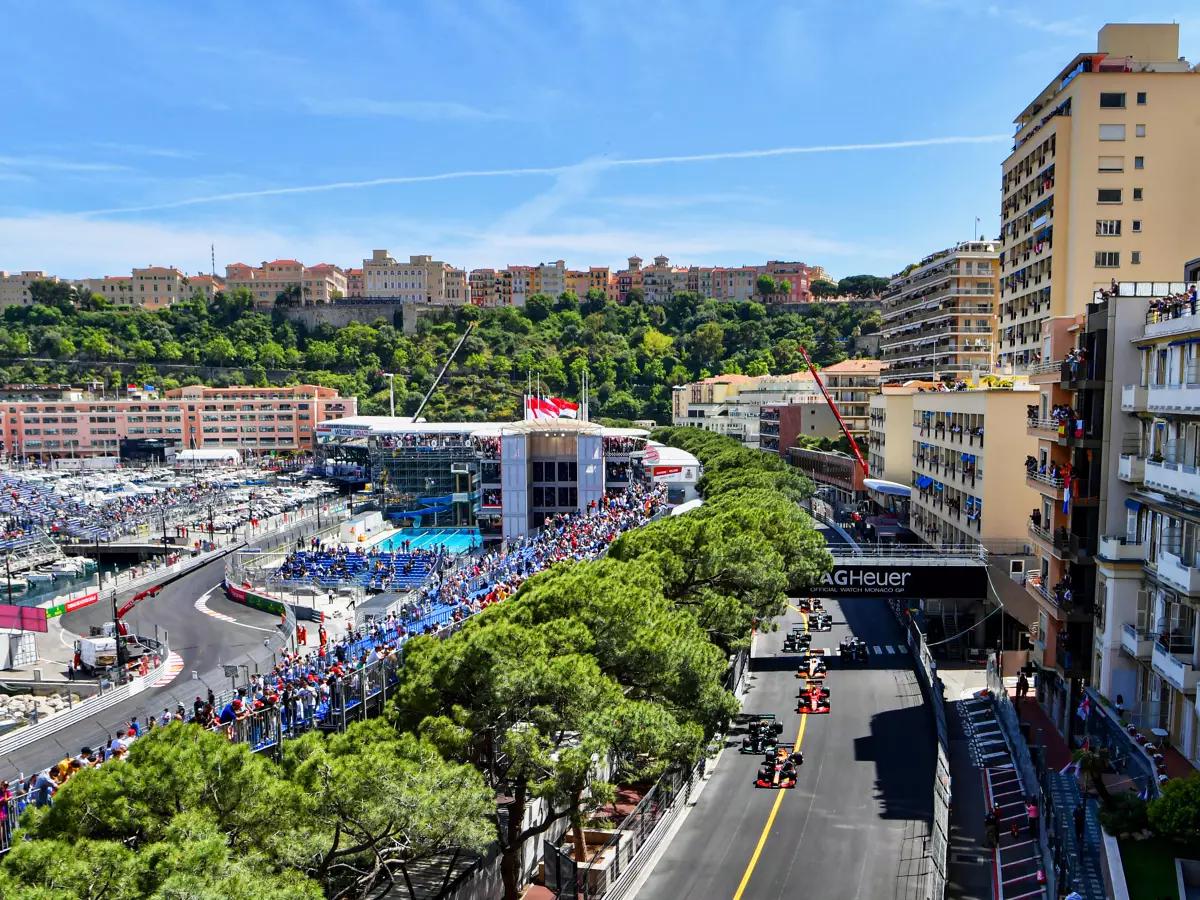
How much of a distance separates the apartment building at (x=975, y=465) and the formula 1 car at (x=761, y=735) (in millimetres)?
14841

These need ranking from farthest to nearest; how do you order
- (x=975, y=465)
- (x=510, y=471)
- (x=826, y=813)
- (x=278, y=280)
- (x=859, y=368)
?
(x=278, y=280) < (x=859, y=368) < (x=510, y=471) < (x=975, y=465) < (x=826, y=813)

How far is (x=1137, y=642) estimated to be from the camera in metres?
22.6

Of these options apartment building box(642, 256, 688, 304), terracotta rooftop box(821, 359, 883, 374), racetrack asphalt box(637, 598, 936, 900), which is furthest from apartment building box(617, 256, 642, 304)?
racetrack asphalt box(637, 598, 936, 900)

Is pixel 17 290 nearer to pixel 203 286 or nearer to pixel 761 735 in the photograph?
pixel 203 286

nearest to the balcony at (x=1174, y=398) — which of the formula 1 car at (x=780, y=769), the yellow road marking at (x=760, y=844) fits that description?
the formula 1 car at (x=780, y=769)

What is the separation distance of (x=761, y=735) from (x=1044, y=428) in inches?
508

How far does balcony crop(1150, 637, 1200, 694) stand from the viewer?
20.1 metres

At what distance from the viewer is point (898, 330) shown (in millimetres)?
86875

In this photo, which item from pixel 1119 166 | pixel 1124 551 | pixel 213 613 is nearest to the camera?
pixel 1124 551

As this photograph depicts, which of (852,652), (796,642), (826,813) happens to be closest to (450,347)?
(796,642)

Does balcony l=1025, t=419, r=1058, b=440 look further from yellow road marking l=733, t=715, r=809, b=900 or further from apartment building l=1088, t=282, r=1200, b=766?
yellow road marking l=733, t=715, r=809, b=900

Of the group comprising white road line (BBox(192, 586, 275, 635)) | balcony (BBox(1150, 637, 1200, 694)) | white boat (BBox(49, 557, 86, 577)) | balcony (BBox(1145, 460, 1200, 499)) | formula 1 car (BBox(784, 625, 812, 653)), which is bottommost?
white boat (BBox(49, 557, 86, 577))

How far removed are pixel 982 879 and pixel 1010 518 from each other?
20.7 metres

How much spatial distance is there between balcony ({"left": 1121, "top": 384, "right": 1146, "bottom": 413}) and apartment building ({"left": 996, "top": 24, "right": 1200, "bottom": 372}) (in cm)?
2426
